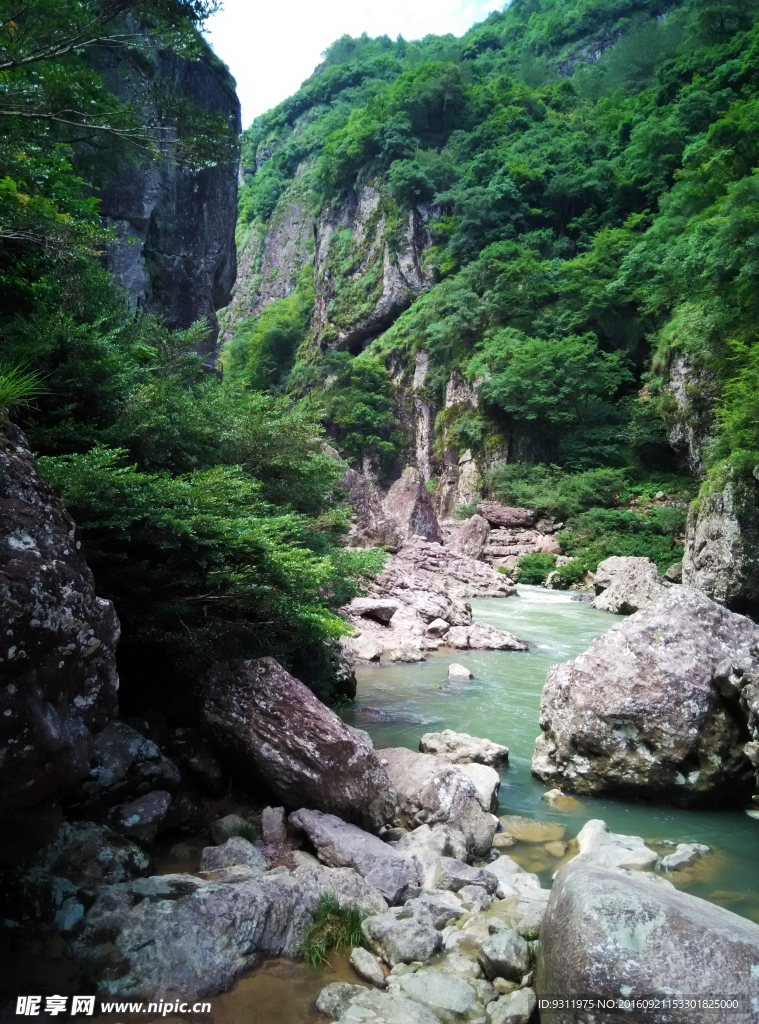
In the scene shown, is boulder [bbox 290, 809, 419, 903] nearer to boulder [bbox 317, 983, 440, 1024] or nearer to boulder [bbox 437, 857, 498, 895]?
boulder [bbox 437, 857, 498, 895]

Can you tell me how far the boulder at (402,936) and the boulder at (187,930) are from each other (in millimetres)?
225

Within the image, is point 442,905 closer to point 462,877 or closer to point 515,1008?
point 462,877

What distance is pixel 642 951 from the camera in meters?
2.85

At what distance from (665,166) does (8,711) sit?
41.2 metres

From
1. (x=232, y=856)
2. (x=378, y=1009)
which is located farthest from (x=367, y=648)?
(x=378, y=1009)

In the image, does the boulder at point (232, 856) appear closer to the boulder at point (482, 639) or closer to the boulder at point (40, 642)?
the boulder at point (40, 642)

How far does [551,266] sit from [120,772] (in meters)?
35.3

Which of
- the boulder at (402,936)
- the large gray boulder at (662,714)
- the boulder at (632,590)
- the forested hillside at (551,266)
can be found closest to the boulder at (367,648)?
the forested hillside at (551,266)

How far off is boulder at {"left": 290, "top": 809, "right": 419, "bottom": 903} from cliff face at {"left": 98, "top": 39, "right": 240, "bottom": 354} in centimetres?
1541

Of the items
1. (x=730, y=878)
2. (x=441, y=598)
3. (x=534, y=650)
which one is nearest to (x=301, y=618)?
(x=730, y=878)

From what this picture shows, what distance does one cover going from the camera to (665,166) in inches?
1329

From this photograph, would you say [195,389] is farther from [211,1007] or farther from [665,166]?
[665,166]

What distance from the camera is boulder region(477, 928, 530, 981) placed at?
3.30 m

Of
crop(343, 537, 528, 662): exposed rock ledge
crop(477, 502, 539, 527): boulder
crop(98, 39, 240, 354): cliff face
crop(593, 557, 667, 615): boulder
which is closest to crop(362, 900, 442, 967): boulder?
crop(343, 537, 528, 662): exposed rock ledge
